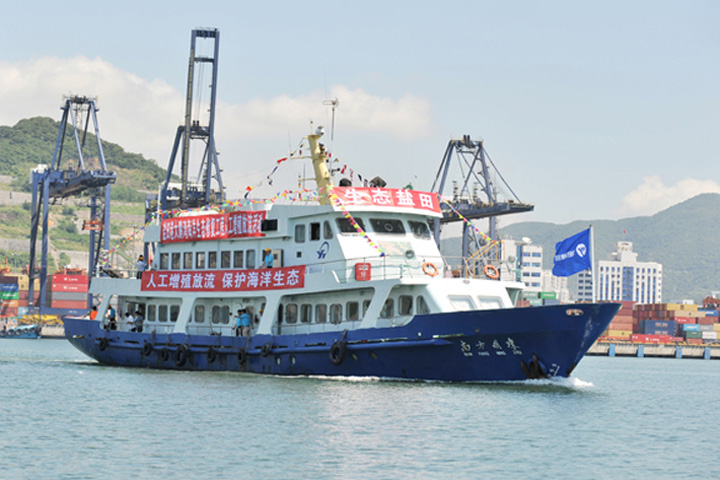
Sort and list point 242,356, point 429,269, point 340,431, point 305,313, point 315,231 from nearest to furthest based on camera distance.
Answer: point 340,431, point 429,269, point 315,231, point 305,313, point 242,356

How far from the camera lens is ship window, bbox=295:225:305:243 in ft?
95.9

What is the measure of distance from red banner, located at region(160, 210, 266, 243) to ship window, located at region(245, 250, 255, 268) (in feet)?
2.09

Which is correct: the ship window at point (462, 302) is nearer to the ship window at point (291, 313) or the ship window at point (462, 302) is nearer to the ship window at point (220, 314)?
the ship window at point (291, 313)

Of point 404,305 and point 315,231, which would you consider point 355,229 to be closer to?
point 315,231

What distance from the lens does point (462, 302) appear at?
26703 mm

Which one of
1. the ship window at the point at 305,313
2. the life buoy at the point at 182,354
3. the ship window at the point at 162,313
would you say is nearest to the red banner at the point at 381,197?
the ship window at the point at 305,313

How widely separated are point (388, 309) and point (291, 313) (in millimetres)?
3546

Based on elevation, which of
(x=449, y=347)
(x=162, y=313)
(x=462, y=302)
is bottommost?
(x=449, y=347)

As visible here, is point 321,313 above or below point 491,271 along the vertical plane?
below

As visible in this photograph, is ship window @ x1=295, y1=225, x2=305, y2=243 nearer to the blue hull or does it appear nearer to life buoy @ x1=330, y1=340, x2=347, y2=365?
the blue hull

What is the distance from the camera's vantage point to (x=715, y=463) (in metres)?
17.8

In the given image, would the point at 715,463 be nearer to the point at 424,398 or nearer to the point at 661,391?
the point at 424,398

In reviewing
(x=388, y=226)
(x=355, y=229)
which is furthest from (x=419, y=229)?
(x=355, y=229)

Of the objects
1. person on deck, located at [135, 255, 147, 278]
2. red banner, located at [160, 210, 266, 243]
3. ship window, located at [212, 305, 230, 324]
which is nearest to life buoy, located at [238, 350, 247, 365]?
ship window, located at [212, 305, 230, 324]
